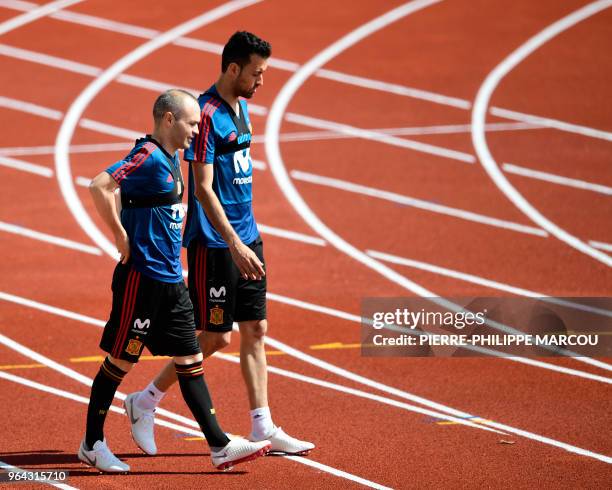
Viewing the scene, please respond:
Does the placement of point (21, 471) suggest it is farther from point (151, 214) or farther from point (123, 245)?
point (151, 214)

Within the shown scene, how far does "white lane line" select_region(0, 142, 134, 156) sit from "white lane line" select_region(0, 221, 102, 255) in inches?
93.1

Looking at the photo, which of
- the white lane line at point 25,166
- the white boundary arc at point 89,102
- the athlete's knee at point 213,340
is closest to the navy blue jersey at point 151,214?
the athlete's knee at point 213,340

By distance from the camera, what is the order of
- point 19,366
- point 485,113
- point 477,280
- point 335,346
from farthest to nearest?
1. point 485,113
2. point 477,280
3. point 335,346
4. point 19,366

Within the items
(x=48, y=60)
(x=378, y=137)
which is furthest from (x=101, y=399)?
(x=48, y=60)

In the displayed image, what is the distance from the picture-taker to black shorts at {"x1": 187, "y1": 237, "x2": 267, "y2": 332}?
21.8 ft

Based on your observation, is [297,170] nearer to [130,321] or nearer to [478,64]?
[478,64]

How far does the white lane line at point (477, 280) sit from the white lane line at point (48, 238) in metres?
2.71

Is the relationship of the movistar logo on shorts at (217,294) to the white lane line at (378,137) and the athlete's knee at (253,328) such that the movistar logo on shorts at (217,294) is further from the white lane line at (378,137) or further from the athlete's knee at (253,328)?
the white lane line at (378,137)

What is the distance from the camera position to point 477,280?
10461 mm

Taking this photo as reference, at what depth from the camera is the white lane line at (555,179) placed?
511 inches

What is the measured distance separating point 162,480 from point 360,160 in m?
8.14

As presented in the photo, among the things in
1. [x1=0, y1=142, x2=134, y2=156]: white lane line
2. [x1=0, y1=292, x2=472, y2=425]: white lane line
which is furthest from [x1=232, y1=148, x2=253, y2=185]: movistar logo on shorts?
[x1=0, y1=142, x2=134, y2=156]: white lane line

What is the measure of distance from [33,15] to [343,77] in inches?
222

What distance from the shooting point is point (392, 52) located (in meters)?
17.5
